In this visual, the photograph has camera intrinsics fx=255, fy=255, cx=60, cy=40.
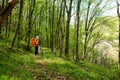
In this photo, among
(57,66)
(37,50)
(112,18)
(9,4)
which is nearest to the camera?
(9,4)

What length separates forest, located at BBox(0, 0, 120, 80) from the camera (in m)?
14.1

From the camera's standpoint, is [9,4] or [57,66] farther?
[57,66]

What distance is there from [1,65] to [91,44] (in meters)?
38.3

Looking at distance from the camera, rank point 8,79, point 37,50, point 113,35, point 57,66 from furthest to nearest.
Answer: point 113,35, point 37,50, point 57,66, point 8,79

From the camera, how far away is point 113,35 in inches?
1724

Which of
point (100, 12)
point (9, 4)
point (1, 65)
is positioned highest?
point (100, 12)

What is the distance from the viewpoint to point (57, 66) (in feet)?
54.8

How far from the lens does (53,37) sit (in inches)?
1700

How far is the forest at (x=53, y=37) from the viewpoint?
14148mm

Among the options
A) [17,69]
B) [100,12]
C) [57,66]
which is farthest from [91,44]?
[17,69]

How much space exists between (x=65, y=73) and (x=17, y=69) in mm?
3171

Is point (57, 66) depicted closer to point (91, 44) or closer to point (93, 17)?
point (93, 17)

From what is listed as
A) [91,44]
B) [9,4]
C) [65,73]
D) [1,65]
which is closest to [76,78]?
[65,73]

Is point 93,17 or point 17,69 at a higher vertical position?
point 93,17
